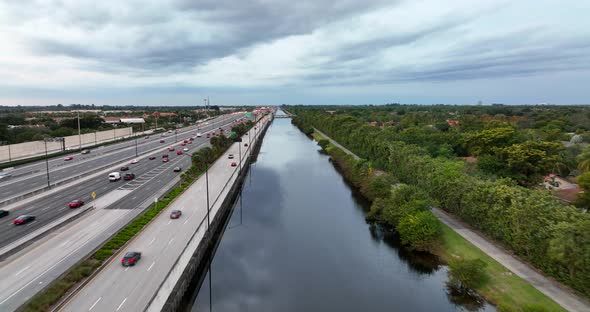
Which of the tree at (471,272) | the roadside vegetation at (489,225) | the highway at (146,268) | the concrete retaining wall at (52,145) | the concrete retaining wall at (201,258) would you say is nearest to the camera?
the highway at (146,268)

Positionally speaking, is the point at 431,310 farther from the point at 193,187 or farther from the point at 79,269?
the point at 193,187

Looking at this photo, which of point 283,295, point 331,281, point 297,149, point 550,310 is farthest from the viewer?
point 297,149

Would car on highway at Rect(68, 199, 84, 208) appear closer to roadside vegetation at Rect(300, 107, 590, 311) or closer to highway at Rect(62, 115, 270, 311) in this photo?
highway at Rect(62, 115, 270, 311)

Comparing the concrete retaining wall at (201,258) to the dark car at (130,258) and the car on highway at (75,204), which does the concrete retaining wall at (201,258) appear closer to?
the dark car at (130,258)

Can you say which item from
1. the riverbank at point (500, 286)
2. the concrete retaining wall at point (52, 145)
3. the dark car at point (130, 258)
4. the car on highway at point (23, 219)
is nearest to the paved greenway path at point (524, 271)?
the riverbank at point (500, 286)

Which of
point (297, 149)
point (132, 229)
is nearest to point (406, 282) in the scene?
point (132, 229)

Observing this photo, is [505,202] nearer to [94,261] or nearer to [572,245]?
[572,245]
